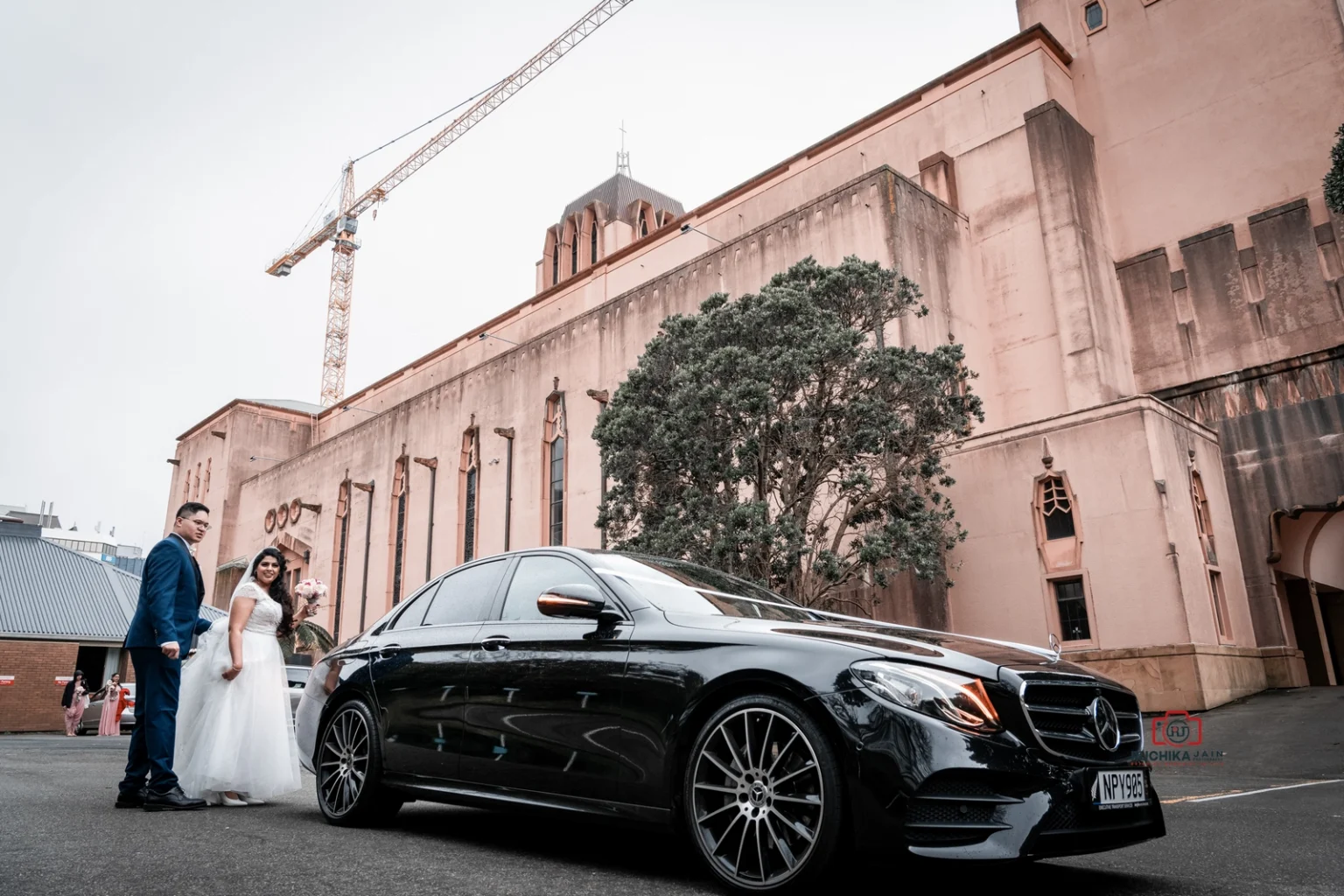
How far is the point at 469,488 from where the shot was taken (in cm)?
3969

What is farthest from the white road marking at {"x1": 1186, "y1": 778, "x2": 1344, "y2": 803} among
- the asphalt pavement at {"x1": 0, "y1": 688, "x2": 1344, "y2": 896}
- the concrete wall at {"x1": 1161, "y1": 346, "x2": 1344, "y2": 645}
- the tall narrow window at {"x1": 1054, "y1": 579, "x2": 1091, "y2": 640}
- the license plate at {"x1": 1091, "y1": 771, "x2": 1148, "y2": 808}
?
the concrete wall at {"x1": 1161, "y1": 346, "x2": 1344, "y2": 645}

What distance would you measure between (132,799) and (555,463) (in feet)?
96.3

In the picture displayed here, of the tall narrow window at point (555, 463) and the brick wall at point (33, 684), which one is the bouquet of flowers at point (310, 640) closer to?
the brick wall at point (33, 684)

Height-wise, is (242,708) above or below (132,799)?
above

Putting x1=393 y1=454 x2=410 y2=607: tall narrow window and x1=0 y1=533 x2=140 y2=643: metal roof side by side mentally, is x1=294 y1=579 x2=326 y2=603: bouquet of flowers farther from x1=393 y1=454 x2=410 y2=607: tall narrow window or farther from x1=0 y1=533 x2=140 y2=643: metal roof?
x1=393 y1=454 x2=410 y2=607: tall narrow window

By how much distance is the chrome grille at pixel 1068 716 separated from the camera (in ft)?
10.7

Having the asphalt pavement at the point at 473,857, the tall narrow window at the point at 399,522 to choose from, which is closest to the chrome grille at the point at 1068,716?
the asphalt pavement at the point at 473,857

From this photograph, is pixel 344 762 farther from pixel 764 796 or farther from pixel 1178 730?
pixel 1178 730

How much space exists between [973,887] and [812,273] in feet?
53.1

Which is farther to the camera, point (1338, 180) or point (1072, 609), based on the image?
point (1072, 609)

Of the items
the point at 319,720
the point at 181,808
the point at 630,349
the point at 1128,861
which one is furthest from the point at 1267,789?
the point at 630,349

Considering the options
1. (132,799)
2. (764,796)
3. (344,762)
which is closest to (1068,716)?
(764,796)

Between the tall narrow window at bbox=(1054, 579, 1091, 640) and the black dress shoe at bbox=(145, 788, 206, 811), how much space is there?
17224 millimetres

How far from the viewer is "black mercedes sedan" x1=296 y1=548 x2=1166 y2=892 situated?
309 cm
